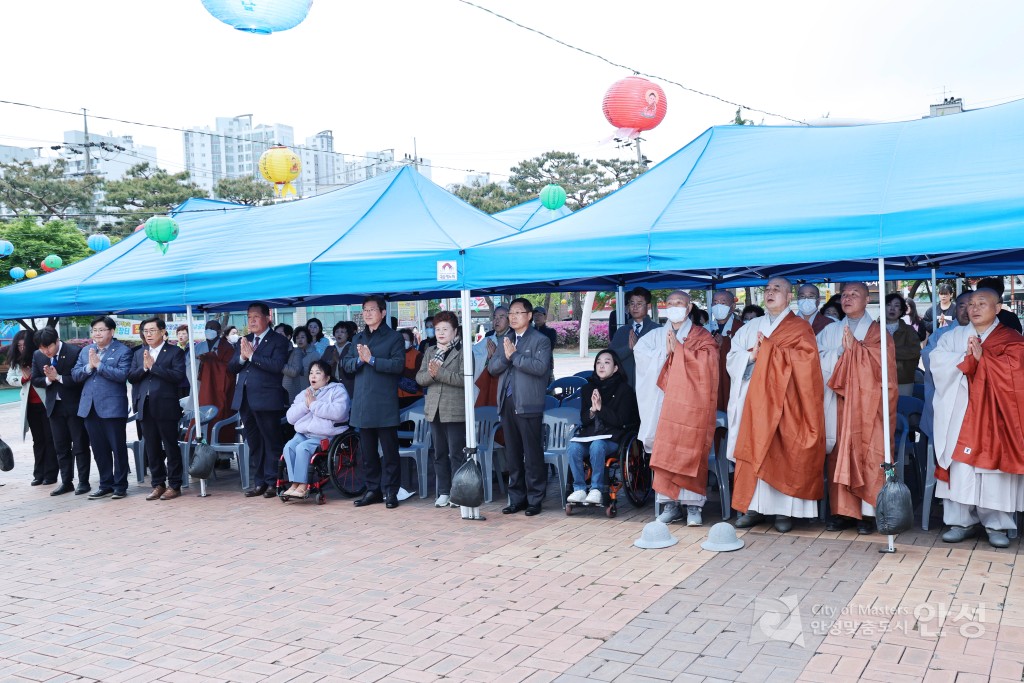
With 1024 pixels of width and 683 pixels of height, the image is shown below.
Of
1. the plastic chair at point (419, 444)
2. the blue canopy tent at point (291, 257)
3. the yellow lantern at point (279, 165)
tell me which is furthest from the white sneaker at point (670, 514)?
the yellow lantern at point (279, 165)

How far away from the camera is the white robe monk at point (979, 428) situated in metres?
5.38

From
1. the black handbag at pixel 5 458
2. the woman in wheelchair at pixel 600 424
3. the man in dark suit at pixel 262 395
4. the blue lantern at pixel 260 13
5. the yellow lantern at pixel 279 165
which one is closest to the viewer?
the blue lantern at pixel 260 13

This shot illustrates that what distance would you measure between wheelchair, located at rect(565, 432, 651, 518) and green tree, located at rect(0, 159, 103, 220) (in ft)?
125

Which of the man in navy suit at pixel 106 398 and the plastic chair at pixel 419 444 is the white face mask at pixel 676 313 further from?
the man in navy suit at pixel 106 398

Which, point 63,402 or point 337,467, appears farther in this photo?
point 63,402

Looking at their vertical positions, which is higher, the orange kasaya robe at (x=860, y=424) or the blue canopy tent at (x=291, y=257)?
the blue canopy tent at (x=291, y=257)

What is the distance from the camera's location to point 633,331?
781 centimetres

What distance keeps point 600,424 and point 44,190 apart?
3942 centimetres

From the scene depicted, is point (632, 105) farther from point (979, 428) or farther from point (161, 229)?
point (979, 428)

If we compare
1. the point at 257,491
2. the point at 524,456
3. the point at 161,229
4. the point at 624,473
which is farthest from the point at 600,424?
the point at 161,229

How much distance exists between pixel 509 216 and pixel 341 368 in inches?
268

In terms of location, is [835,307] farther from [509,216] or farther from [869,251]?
[509,216]

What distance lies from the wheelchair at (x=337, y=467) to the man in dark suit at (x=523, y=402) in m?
1.55

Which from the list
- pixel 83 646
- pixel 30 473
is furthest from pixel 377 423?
pixel 30 473
